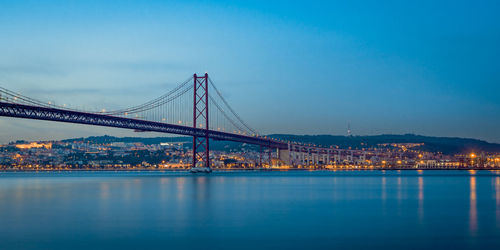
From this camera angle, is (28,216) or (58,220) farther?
(28,216)

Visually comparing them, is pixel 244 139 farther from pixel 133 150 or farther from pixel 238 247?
pixel 133 150

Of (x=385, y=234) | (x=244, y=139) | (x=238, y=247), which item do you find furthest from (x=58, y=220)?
(x=244, y=139)

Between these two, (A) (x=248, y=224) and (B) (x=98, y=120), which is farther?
(B) (x=98, y=120)

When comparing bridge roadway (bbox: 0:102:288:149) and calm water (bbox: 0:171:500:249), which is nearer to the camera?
calm water (bbox: 0:171:500:249)

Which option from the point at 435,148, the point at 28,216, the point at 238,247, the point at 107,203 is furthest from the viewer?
the point at 435,148

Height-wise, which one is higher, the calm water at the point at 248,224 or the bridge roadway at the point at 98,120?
the bridge roadway at the point at 98,120

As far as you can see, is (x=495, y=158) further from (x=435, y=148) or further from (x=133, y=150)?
(x=133, y=150)

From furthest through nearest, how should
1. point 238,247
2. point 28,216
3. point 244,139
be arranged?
1. point 244,139
2. point 28,216
3. point 238,247

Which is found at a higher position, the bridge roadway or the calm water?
the bridge roadway

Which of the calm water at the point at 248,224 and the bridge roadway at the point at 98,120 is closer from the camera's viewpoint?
the calm water at the point at 248,224

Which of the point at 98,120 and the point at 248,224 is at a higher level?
the point at 98,120
